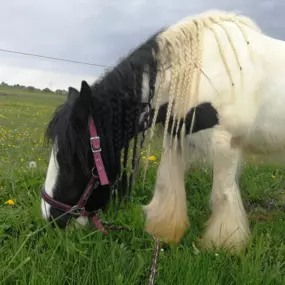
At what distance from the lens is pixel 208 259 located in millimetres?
2137

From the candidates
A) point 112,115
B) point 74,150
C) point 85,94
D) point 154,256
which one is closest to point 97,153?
point 74,150

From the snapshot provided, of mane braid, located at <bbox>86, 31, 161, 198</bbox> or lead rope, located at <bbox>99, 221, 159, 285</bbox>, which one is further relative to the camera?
mane braid, located at <bbox>86, 31, 161, 198</bbox>

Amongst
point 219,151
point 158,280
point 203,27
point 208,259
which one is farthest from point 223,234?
point 203,27

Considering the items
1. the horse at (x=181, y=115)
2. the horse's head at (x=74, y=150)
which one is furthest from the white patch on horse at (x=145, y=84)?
the horse's head at (x=74, y=150)

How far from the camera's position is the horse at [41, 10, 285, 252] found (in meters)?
2.24

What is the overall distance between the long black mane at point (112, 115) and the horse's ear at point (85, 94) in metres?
0.02

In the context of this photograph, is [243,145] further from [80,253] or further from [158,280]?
[80,253]

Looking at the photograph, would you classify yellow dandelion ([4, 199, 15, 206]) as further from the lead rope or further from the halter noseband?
the lead rope

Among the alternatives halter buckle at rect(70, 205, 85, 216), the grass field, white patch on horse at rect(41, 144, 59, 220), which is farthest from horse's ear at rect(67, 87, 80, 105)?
the grass field

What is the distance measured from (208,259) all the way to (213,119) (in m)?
0.87

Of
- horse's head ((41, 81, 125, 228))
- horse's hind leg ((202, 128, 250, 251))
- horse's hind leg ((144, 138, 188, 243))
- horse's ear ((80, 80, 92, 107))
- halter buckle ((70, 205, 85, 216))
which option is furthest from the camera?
horse's hind leg ((144, 138, 188, 243))

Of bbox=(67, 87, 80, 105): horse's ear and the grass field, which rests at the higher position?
bbox=(67, 87, 80, 105): horse's ear

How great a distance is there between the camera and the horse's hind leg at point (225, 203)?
240cm

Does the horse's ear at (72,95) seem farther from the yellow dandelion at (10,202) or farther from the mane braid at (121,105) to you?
the yellow dandelion at (10,202)
